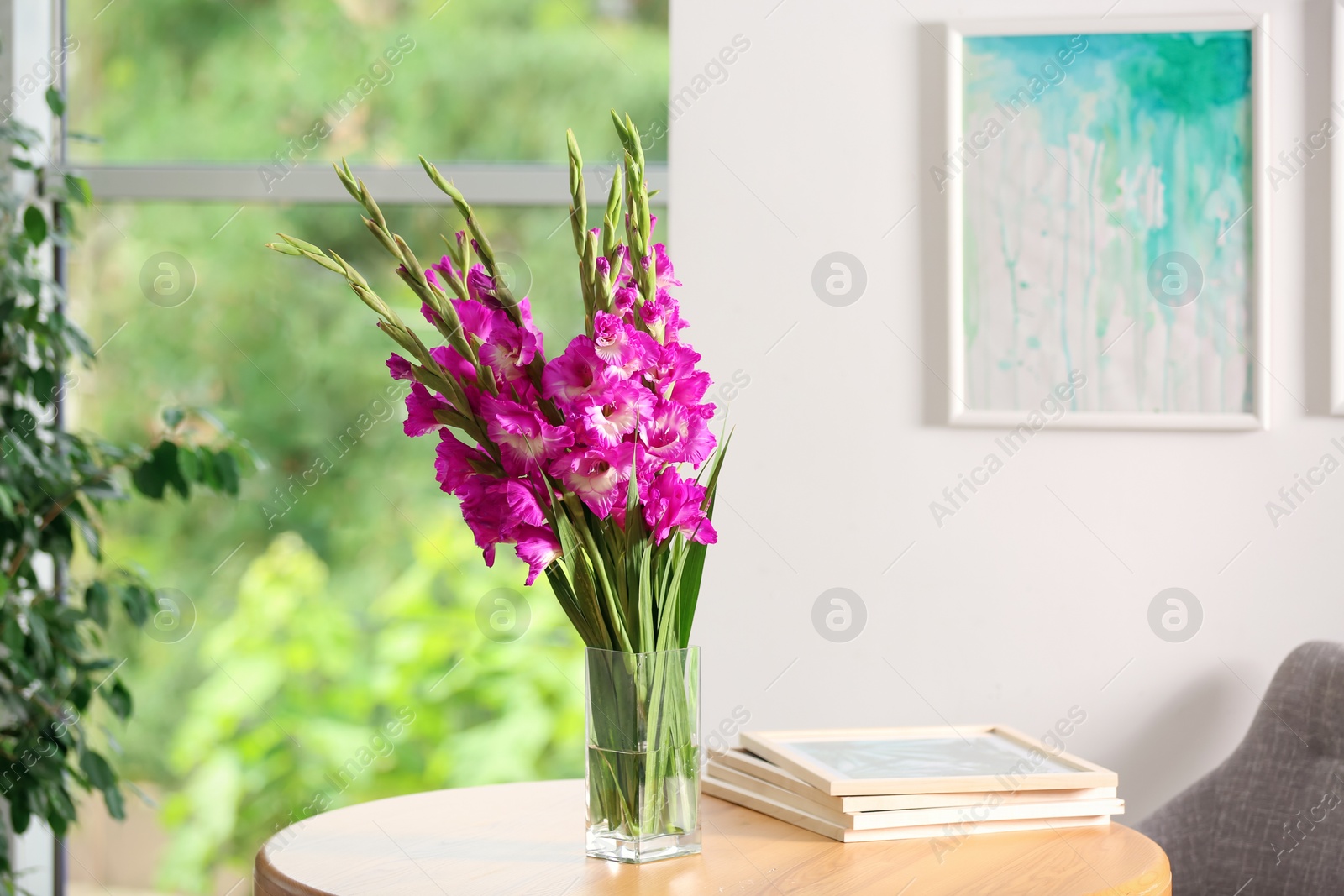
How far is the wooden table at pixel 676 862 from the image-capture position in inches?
40.3

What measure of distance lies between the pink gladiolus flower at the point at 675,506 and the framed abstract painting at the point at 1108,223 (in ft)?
3.09

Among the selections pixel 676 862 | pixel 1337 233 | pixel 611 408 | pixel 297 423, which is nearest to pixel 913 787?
pixel 676 862

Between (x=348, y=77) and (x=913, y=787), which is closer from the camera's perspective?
(x=913, y=787)

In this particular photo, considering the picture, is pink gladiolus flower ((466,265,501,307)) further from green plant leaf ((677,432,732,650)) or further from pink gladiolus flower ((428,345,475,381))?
green plant leaf ((677,432,732,650))

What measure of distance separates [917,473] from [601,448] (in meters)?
1.02

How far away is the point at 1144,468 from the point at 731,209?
80cm

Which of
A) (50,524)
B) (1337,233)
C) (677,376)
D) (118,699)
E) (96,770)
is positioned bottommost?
(96,770)

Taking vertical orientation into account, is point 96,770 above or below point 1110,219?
below

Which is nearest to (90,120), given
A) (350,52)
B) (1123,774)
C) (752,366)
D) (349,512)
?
(350,52)

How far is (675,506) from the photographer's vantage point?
1.04 m

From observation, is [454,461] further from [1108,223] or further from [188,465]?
[1108,223]

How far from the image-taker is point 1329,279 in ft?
5.87

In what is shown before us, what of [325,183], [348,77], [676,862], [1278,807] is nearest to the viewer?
[676,862]

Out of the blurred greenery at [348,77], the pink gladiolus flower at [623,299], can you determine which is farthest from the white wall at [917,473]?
the pink gladiolus flower at [623,299]
